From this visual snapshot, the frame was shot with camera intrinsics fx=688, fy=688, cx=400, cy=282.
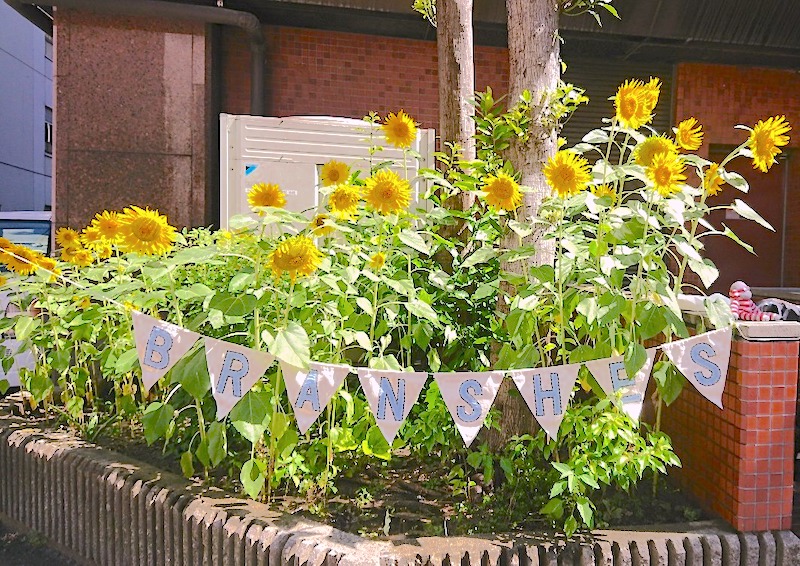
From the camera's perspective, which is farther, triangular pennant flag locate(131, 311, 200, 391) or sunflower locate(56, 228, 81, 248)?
sunflower locate(56, 228, 81, 248)

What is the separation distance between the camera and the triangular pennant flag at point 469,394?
8.70 feet

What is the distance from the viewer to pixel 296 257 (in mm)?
2396

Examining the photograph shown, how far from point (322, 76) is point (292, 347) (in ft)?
21.9

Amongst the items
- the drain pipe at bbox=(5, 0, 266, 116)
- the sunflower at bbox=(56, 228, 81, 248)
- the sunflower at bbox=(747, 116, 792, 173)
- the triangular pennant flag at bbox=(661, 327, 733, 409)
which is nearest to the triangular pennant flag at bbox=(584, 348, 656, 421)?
the triangular pennant flag at bbox=(661, 327, 733, 409)

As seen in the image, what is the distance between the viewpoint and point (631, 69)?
9.59 m

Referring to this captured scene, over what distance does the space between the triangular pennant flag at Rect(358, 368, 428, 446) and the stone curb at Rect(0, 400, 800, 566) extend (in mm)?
450

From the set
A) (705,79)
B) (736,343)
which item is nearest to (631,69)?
(705,79)

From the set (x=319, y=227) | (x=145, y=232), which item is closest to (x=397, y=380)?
(x=319, y=227)

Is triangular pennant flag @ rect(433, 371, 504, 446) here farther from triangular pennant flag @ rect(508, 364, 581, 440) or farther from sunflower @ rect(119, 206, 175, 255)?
sunflower @ rect(119, 206, 175, 255)

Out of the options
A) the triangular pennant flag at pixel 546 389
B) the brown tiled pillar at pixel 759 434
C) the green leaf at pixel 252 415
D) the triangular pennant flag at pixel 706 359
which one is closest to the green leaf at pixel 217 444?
the green leaf at pixel 252 415

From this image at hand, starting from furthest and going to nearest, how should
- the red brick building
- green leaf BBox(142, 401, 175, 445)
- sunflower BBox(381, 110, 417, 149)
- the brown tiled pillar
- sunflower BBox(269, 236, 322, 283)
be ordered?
the red brick building
sunflower BBox(381, 110, 417, 149)
green leaf BBox(142, 401, 175, 445)
the brown tiled pillar
sunflower BBox(269, 236, 322, 283)

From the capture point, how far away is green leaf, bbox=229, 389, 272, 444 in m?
2.54

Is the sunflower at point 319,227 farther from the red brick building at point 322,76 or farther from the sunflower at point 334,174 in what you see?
the red brick building at point 322,76

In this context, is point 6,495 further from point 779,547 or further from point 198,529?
point 779,547
